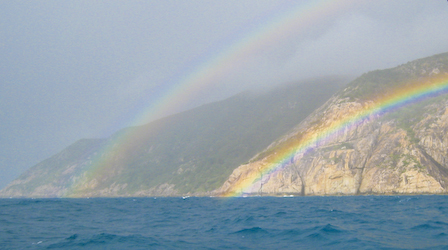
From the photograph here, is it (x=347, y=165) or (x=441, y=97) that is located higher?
(x=441, y=97)

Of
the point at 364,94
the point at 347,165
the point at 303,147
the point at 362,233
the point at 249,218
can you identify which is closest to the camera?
the point at 362,233

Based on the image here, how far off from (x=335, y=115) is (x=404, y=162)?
43597mm

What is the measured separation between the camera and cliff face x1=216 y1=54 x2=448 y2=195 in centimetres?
11600

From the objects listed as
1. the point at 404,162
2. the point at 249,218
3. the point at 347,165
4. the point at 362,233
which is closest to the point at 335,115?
the point at 347,165

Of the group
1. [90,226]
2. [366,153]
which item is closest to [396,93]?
[366,153]

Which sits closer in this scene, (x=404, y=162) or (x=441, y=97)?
(x=404, y=162)

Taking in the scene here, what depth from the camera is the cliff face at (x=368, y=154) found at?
381 ft

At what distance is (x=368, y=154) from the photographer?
132 m

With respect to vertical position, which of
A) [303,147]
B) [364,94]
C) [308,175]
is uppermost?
[364,94]

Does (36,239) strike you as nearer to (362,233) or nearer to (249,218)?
(249,218)

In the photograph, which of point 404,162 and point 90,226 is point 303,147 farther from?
point 90,226

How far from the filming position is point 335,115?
514ft

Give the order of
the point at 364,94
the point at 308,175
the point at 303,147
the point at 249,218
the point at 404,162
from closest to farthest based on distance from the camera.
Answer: the point at 249,218 → the point at 404,162 → the point at 308,175 → the point at 303,147 → the point at 364,94

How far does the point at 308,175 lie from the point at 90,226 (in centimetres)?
11503
